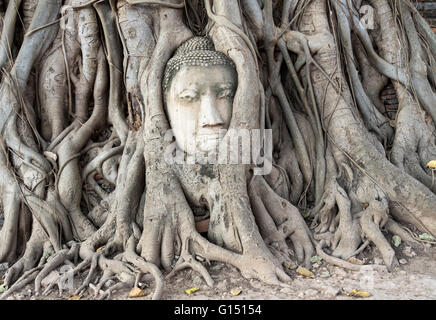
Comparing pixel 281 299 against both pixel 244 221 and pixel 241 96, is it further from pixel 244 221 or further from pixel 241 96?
pixel 241 96

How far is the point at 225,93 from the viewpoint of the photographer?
2.54m

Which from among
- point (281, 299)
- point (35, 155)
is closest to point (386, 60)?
point (281, 299)

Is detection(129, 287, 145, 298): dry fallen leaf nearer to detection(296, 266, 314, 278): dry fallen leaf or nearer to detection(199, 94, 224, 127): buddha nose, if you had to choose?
detection(296, 266, 314, 278): dry fallen leaf

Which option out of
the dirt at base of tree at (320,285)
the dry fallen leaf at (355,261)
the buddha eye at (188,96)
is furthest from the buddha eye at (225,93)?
the dry fallen leaf at (355,261)

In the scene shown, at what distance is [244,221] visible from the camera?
224 centimetres

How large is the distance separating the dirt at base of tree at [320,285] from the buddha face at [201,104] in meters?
0.89

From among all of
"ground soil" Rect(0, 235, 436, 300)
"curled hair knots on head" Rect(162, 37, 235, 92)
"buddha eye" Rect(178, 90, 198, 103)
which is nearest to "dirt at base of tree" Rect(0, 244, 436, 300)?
"ground soil" Rect(0, 235, 436, 300)

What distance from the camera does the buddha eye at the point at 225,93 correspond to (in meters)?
2.53

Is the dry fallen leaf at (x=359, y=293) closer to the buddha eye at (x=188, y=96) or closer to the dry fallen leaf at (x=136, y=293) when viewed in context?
the dry fallen leaf at (x=136, y=293)

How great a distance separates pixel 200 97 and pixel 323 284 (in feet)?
4.89

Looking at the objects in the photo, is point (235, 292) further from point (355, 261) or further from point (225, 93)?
point (225, 93)

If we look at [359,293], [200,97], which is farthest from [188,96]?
[359,293]

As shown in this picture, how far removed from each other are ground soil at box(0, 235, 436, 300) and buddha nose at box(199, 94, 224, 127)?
98cm

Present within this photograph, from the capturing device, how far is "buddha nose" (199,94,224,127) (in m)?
2.46
